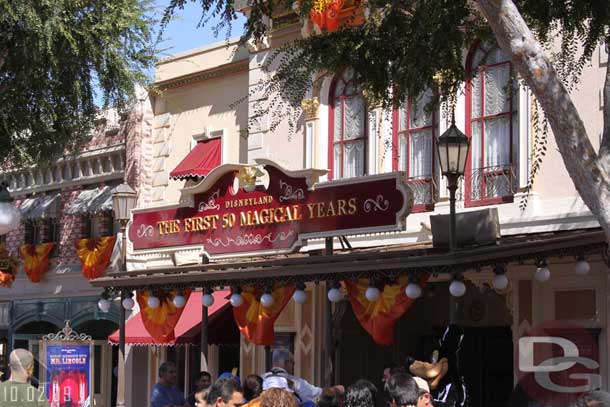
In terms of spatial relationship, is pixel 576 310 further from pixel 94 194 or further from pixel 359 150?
pixel 94 194

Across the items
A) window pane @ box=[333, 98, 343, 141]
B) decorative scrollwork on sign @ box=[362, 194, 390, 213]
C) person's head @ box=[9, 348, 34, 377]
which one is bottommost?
person's head @ box=[9, 348, 34, 377]

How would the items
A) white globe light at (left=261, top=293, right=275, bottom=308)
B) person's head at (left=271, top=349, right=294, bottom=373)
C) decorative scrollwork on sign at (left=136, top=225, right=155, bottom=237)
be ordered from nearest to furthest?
person's head at (left=271, top=349, right=294, bottom=373)
white globe light at (left=261, top=293, right=275, bottom=308)
decorative scrollwork on sign at (left=136, top=225, right=155, bottom=237)

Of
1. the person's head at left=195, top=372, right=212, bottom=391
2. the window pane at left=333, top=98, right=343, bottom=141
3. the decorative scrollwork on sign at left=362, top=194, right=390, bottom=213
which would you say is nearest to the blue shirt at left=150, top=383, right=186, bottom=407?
the person's head at left=195, top=372, right=212, bottom=391

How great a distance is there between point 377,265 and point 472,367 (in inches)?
275

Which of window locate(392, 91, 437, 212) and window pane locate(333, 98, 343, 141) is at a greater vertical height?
window pane locate(333, 98, 343, 141)

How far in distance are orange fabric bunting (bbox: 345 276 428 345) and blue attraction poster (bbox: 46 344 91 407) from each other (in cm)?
462

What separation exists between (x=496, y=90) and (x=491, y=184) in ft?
4.40

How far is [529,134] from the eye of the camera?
15609 millimetres

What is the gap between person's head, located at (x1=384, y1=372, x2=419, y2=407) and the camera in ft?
26.1

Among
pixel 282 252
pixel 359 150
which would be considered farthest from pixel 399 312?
pixel 359 150

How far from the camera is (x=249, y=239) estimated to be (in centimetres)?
1652

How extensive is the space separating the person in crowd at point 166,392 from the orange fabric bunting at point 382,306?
2.50m

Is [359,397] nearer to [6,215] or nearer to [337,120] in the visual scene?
[6,215]

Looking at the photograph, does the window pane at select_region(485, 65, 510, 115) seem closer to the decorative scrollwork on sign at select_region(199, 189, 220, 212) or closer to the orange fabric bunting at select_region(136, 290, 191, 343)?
the decorative scrollwork on sign at select_region(199, 189, 220, 212)
